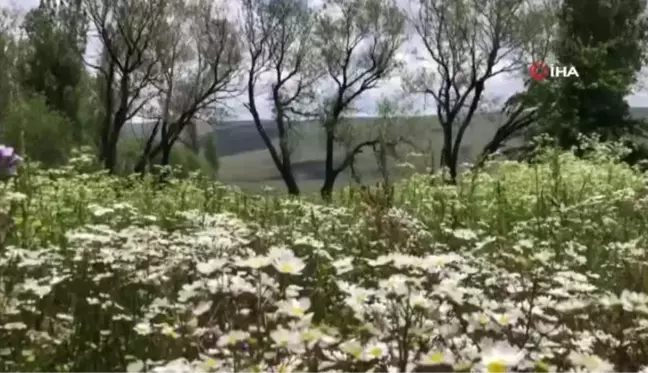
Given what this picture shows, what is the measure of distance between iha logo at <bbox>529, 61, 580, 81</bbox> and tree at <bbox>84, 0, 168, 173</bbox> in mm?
10806

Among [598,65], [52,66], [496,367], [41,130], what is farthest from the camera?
[52,66]

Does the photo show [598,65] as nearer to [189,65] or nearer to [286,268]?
[189,65]

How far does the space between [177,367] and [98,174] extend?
229 inches

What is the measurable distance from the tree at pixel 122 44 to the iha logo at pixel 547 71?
10806 mm

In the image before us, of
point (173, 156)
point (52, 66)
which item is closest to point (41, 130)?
point (52, 66)

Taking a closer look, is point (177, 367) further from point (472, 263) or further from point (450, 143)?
point (450, 143)

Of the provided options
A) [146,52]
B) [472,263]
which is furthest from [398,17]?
[472,263]

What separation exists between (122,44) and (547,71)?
12.1 m

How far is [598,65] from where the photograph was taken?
20438 millimetres

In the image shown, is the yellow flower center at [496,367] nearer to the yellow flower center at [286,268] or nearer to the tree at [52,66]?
the yellow flower center at [286,268]

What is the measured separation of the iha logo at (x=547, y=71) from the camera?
20648 mm

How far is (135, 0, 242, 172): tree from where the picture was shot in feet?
81.6

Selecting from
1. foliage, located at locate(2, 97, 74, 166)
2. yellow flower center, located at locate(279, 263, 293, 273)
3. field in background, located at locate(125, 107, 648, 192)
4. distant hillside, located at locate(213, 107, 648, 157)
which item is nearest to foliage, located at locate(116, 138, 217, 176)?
field in background, located at locate(125, 107, 648, 192)

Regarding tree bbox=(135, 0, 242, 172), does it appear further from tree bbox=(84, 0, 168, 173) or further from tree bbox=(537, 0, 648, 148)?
tree bbox=(537, 0, 648, 148)
